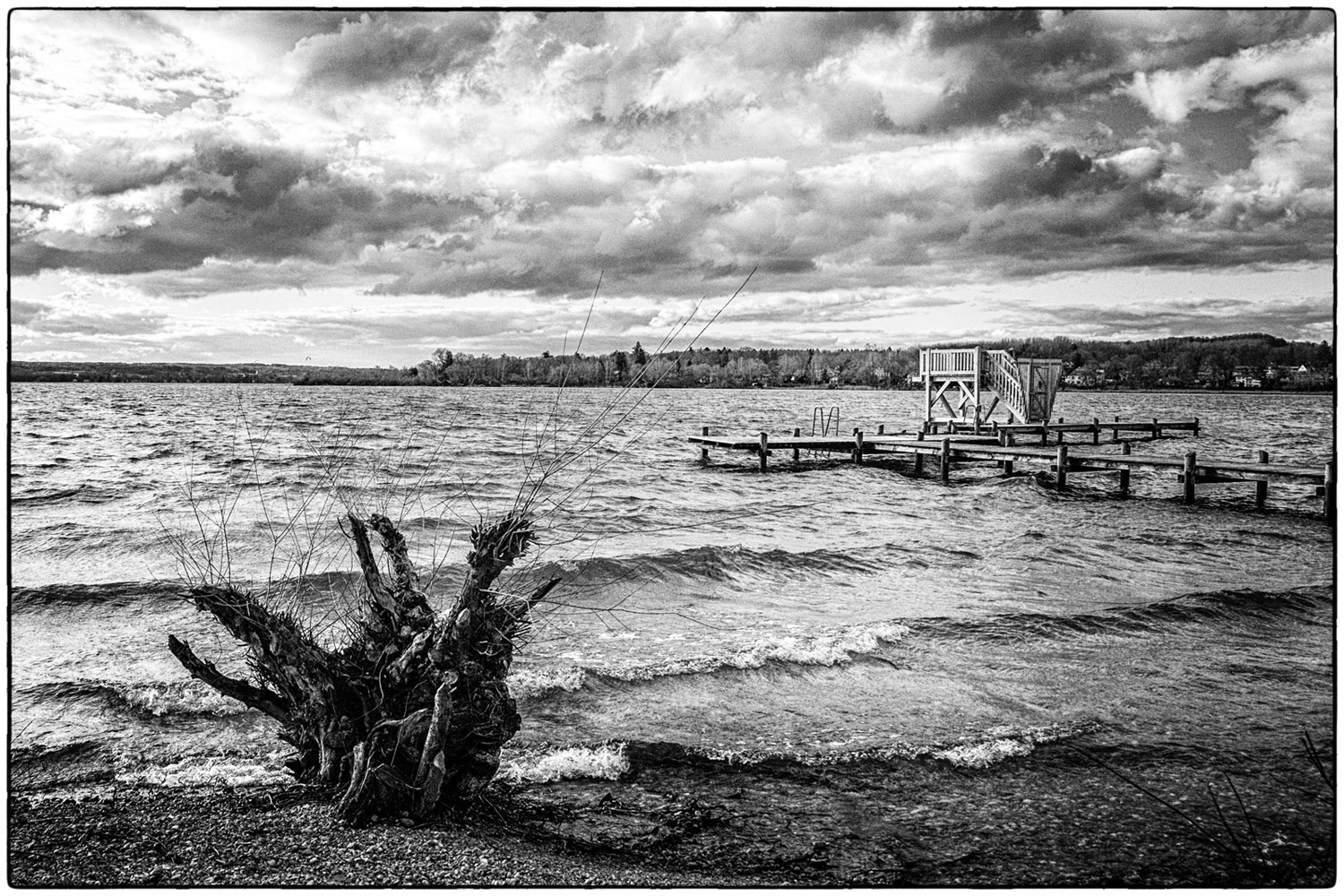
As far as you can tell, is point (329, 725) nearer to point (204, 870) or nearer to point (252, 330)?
point (204, 870)

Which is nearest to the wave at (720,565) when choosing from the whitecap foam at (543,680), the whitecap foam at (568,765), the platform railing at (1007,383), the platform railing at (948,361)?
the whitecap foam at (543,680)

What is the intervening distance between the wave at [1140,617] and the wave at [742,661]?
556mm

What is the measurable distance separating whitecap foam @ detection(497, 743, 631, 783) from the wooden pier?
47.1ft

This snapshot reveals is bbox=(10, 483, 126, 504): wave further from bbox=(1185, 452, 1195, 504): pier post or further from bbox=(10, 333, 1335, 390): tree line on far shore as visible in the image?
bbox=(1185, 452, 1195, 504): pier post

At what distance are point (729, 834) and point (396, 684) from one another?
1484 millimetres

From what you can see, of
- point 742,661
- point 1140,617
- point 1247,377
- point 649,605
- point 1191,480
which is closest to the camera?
point 742,661

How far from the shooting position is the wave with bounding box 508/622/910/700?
224 inches

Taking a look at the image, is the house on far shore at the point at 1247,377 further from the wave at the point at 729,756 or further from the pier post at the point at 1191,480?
the pier post at the point at 1191,480

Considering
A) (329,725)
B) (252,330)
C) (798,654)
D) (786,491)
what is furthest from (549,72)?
(786,491)

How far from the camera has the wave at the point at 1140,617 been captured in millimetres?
7043

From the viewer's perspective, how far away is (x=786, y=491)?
1875 cm

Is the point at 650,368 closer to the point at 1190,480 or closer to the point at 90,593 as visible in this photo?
the point at 90,593

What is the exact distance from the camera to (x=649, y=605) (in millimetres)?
8570

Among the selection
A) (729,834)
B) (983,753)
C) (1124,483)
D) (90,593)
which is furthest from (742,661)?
(1124,483)
